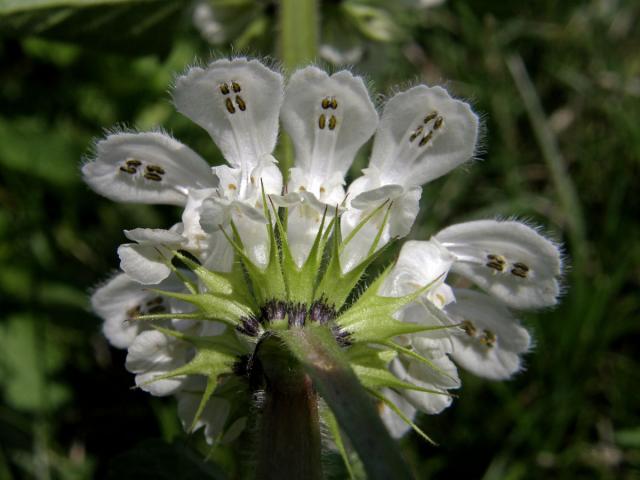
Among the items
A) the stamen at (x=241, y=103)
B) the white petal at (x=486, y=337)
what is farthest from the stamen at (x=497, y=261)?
the stamen at (x=241, y=103)

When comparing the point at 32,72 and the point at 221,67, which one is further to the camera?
Answer: the point at 32,72

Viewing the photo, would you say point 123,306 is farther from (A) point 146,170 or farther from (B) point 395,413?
(B) point 395,413

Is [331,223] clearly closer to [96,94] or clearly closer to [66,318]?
[66,318]

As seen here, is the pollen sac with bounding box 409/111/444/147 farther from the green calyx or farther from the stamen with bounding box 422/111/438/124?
the green calyx

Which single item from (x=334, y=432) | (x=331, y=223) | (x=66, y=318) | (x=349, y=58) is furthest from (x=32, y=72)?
(x=334, y=432)

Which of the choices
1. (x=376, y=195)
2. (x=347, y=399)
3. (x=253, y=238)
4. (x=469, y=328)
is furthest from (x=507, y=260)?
(x=347, y=399)
